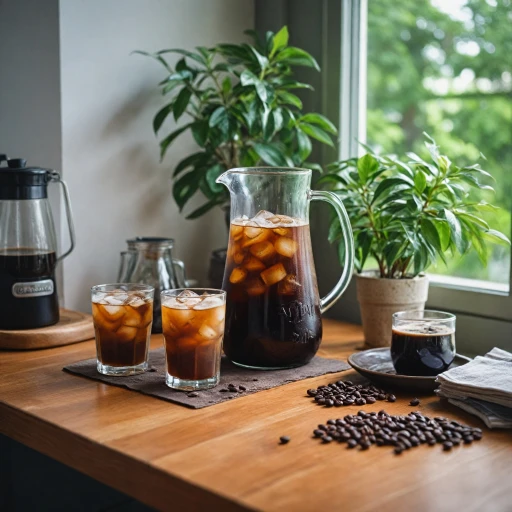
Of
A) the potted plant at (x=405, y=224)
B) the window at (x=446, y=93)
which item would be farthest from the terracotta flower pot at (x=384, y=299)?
the window at (x=446, y=93)

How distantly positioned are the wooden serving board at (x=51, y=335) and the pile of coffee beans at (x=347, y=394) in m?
0.58

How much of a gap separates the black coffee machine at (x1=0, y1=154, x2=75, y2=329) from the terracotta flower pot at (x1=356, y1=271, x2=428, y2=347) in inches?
25.4

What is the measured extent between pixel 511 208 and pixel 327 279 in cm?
219

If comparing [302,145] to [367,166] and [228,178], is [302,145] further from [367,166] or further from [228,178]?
[228,178]

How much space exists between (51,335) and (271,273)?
1.68 ft

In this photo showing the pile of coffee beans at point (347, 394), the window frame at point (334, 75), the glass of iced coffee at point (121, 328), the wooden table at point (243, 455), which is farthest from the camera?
the window frame at point (334, 75)

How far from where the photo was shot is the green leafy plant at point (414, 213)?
4.69 ft

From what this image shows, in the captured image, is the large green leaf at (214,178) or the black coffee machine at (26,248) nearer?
the black coffee machine at (26,248)

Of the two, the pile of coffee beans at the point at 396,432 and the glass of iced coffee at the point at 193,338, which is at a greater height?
the glass of iced coffee at the point at 193,338

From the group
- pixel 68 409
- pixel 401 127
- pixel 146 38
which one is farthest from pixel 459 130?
pixel 68 409

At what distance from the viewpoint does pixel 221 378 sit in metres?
1.29

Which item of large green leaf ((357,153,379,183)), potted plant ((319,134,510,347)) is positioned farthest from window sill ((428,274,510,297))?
large green leaf ((357,153,379,183))

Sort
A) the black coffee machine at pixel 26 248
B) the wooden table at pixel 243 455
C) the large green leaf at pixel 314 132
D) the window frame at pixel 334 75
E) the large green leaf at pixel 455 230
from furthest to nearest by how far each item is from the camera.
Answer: the window frame at pixel 334 75
the large green leaf at pixel 314 132
the black coffee machine at pixel 26 248
the large green leaf at pixel 455 230
the wooden table at pixel 243 455

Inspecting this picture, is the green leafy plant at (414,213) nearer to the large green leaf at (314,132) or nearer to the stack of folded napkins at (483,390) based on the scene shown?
the large green leaf at (314,132)
